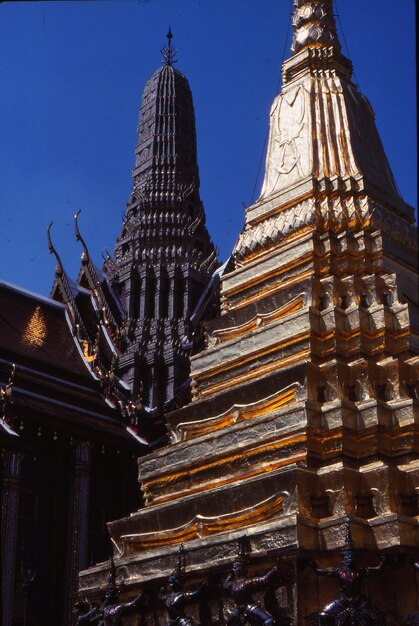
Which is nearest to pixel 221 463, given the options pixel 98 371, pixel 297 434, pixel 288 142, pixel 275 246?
pixel 297 434

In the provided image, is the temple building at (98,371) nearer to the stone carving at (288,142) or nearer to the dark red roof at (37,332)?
the dark red roof at (37,332)

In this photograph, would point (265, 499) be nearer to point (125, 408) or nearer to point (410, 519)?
point (410, 519)

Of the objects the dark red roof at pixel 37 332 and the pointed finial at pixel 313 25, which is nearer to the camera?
the pointed finial at pixel 313 25

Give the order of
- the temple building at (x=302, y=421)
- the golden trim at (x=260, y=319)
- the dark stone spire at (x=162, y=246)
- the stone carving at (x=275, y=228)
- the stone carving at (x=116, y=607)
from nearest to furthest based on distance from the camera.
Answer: the temple building at (x=302, y=421)
the stone carving at (x=116, y=607)
the golden trim at (x=260, y=319)
the stone carving at (x=275, y=228)
the dark stone spire at (x=162, y=246)

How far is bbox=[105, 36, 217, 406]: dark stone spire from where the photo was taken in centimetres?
2175

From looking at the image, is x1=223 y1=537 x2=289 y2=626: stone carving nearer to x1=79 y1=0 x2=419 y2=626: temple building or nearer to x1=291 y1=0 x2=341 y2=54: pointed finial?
x1=79 y1=0 x2=419 y2=626: temple building

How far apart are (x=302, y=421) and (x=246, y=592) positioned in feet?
6.90

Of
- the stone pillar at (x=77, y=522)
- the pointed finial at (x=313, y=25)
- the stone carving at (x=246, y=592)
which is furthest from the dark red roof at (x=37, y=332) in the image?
the stone carving at (x=246, y=592)

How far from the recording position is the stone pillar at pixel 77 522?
17.1m

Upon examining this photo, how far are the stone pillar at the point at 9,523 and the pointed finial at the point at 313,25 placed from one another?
9.19 meters

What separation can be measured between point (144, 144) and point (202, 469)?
18.2 meters

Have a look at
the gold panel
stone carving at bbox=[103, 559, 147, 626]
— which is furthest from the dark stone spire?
stone carving at bbox=[103, 559, 147, 626]

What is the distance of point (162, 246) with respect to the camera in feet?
80.0

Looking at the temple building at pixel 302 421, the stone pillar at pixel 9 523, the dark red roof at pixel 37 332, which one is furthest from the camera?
the dark red roof at pixel 37 332
